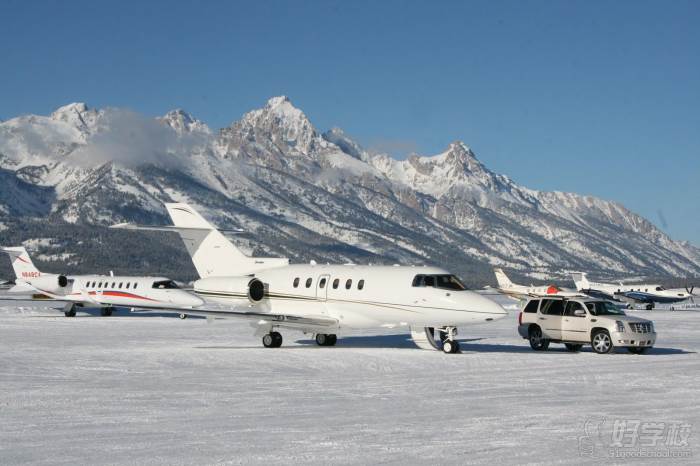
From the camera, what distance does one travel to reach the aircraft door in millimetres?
28500

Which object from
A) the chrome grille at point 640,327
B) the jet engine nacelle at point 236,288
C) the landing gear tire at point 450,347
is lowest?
the landing gear tire at point 450,347

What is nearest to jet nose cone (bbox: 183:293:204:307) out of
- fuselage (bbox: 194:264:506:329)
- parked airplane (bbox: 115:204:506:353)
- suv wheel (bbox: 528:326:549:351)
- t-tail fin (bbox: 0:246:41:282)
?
parked airplane (bbox: 115:204:506:353)

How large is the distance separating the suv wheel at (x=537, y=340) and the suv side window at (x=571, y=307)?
106cm

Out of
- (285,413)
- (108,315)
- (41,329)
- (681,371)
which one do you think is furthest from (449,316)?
(108,315)

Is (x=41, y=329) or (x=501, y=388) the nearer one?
(x=501, y=388)

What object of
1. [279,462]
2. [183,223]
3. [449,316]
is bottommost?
[279,462]

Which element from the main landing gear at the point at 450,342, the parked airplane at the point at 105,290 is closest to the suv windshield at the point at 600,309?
the main landing gear at the point at 450,342

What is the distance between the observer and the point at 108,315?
52219 mm

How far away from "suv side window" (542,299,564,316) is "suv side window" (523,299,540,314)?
339mm

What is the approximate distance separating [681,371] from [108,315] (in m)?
37.8

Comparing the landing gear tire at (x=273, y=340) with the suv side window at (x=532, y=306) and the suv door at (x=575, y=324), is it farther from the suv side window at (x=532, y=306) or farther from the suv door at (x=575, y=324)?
the suv door at (x=575, y=324)

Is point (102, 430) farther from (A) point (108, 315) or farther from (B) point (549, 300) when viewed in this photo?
(A) point (108, 315)

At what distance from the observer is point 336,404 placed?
52.1 feet

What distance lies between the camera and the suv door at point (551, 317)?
28094 millimetres
